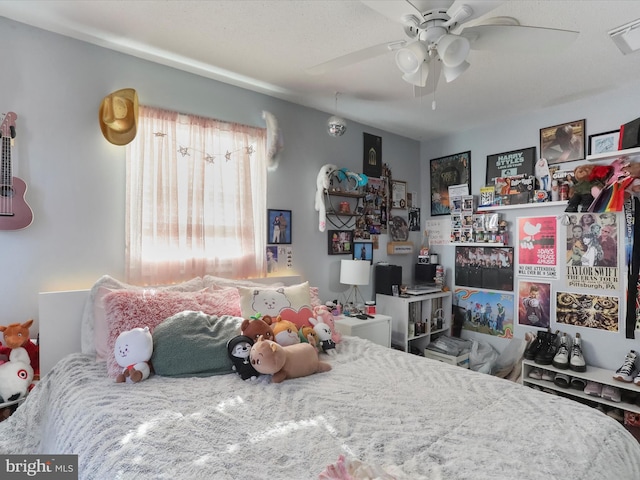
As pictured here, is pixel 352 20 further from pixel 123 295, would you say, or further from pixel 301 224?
pixel 123 295

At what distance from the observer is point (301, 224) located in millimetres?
3098

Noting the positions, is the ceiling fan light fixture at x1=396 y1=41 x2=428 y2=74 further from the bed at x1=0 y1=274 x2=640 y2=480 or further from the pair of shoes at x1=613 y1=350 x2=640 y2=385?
the pair of shoes at x1=613 y1=350 x2=640 y2=385

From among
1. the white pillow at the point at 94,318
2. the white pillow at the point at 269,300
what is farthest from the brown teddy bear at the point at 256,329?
the white pillow at the point at 94,318

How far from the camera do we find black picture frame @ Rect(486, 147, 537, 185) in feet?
10.6

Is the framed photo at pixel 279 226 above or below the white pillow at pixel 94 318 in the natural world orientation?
above

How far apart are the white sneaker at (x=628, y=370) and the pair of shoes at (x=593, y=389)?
0.43ft

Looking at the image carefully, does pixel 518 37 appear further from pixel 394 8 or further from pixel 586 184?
pixel 586 184

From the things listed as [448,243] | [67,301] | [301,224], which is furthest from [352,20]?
[448,243]

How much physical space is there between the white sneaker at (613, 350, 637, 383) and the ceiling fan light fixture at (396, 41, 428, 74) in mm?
2591

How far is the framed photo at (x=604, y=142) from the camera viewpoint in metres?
2.75

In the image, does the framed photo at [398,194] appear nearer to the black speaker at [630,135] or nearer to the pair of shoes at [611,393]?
the black speaker at [630,135]

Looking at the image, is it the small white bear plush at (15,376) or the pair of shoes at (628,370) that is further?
the pair of shoes at (628,370)

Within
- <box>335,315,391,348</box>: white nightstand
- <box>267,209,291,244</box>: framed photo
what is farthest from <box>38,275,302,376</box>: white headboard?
<box>335,315,391,348</box>: white nightstand

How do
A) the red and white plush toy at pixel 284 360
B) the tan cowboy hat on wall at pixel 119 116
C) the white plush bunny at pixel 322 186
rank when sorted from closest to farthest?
the red and white plush toy at pixel 284 360 → the tan cowboy hat on wall at pixel 119 116 → the white plush bunny at pixel 322 186
